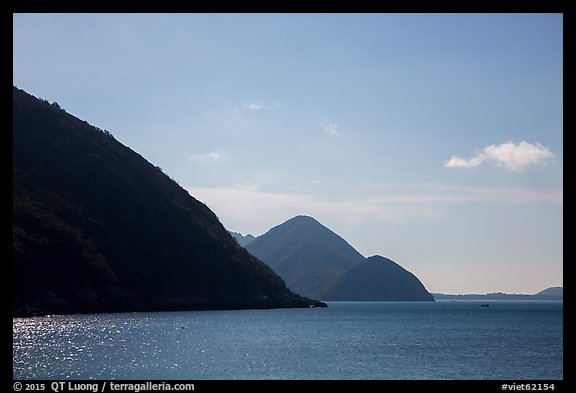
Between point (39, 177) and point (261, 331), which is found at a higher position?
point (39, 177)

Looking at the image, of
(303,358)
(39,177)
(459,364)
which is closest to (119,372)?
(303,358)


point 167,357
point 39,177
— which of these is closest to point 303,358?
point 167,357

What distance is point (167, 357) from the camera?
77000mm
